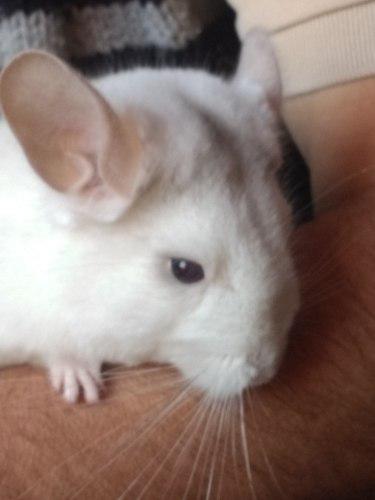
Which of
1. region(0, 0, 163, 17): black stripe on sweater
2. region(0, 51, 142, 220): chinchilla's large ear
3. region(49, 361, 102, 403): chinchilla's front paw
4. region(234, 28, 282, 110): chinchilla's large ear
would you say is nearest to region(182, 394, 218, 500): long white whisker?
region(49, 361, 102, 403): chinchilla's front paw

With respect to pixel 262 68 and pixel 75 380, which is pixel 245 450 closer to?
pixel 75 380

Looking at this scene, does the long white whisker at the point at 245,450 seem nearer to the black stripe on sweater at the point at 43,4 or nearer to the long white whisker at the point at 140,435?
the long white whisker at the point at 140,435

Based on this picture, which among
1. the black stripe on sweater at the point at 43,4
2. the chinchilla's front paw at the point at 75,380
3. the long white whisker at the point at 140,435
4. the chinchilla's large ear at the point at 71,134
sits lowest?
the long white whisker at the point at 140,435

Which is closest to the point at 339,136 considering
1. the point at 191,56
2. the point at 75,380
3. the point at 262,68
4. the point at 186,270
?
the point at 262,68

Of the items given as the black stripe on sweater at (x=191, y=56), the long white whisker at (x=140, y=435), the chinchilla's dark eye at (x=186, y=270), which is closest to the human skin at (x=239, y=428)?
the long white whisker at (x=140, y=435)

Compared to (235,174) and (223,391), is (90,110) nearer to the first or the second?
(235,174)

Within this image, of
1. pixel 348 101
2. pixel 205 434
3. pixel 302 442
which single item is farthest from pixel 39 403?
pixel 348 101

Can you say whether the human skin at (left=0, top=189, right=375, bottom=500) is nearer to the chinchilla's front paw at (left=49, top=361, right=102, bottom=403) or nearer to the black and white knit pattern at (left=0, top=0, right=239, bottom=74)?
the chinchilla's front paw at (left=49, top=361, right=102, bottom=403)
